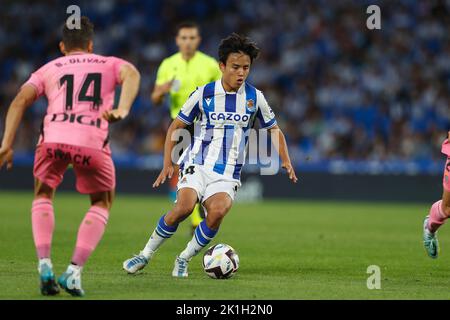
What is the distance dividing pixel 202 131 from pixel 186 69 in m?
3.64

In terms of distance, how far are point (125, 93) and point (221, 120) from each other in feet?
6.33

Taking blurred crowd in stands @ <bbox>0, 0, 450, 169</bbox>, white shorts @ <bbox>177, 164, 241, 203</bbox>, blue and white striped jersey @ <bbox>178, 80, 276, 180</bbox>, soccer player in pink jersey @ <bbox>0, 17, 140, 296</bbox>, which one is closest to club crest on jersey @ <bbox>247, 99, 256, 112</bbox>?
blue and white striped jersey @ <bbox>178, 80, 276, 180</bbox>

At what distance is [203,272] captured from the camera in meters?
9.10

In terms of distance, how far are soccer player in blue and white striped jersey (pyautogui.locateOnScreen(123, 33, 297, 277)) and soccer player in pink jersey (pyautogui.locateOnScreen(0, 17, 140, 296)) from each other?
4.68ft

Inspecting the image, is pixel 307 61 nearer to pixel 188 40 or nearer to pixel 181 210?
pixel 188 40

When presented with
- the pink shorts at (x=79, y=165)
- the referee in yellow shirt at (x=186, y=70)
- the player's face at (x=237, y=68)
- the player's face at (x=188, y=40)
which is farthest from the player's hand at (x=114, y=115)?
the player's face at (x=188, y=40)

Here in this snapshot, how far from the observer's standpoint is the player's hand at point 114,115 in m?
6.78

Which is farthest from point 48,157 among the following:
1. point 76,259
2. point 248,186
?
point 248,186

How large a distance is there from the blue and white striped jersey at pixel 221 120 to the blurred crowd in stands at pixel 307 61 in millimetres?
13895

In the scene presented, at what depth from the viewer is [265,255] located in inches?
429

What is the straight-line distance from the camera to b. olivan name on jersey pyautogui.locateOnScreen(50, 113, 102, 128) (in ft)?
23.0

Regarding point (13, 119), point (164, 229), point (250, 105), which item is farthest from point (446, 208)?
point (13, 119)

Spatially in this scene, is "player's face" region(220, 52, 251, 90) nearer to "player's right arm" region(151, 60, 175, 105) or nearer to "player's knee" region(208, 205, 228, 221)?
"player's knee" region(208, 205, 228, 221)
